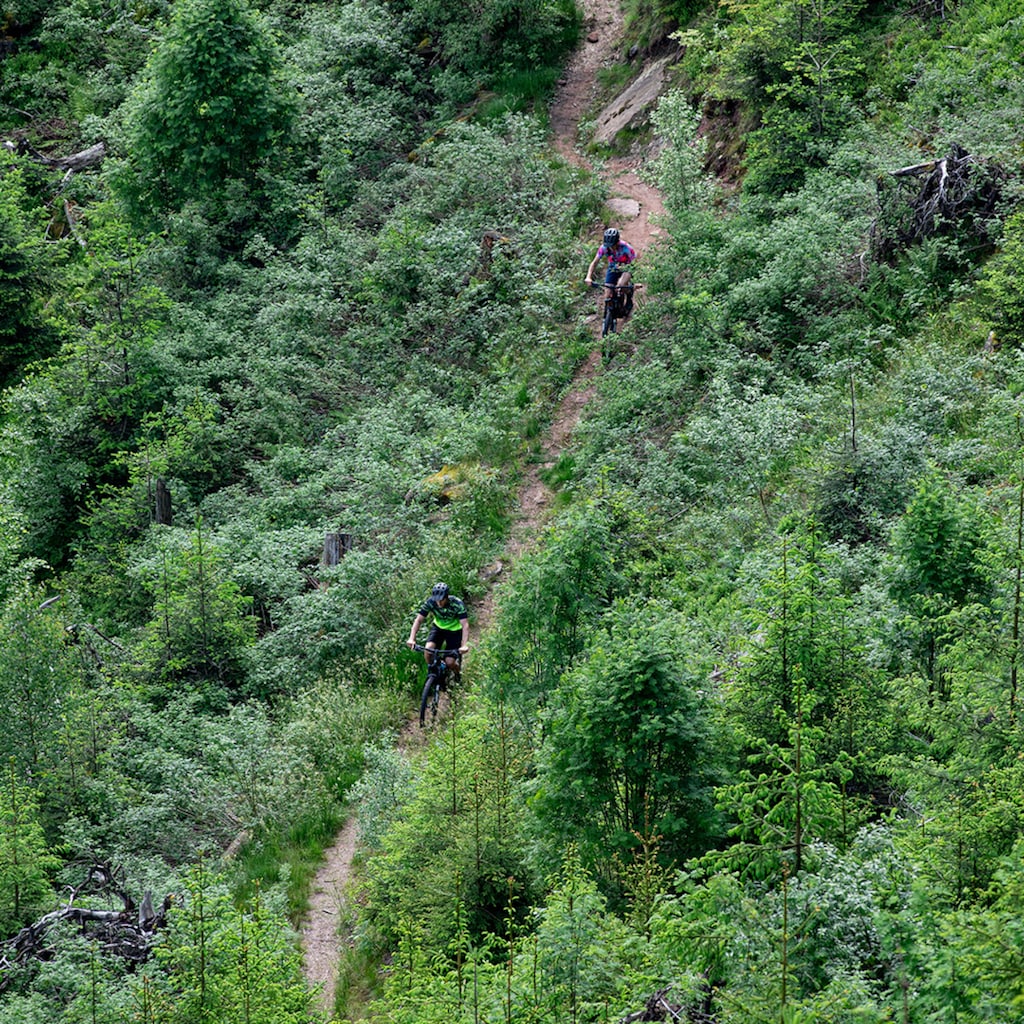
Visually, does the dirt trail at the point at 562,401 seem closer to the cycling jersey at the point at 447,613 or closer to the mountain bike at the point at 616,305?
the mountain bike at the point at 616,305

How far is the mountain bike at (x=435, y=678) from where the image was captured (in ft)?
43.3

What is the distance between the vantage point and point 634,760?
821cm

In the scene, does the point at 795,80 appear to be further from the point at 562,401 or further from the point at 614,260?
the point at 562,401

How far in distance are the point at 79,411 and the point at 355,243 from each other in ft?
20.6

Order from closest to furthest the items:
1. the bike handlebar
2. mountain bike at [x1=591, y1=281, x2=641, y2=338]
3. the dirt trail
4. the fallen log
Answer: the dirt trail → the bike handlebar → mountain bike at [x1=591, y1=281, x2=641, y2=338] → the fallen log

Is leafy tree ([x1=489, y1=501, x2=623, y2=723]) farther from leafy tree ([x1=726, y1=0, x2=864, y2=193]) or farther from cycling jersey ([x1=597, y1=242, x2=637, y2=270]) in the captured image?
leafy tree ([x1=726, y1=0, x2=864, y2=193])

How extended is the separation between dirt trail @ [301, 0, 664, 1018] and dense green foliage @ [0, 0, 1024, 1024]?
10.1 inches

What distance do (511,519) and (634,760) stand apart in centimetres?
855

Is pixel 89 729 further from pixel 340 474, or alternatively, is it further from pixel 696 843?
pixel 696 843

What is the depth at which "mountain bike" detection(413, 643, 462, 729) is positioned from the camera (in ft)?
43.3

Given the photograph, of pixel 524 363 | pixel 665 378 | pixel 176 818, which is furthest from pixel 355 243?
pixel 176 818

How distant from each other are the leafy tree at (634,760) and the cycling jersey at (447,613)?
476 centimetres

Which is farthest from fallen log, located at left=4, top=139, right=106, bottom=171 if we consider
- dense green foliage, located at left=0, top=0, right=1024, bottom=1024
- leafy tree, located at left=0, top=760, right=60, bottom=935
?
leafy tree, located at left=0, top=760, right=60, bottom=935

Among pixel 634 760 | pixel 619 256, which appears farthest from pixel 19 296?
pixel 634 760
